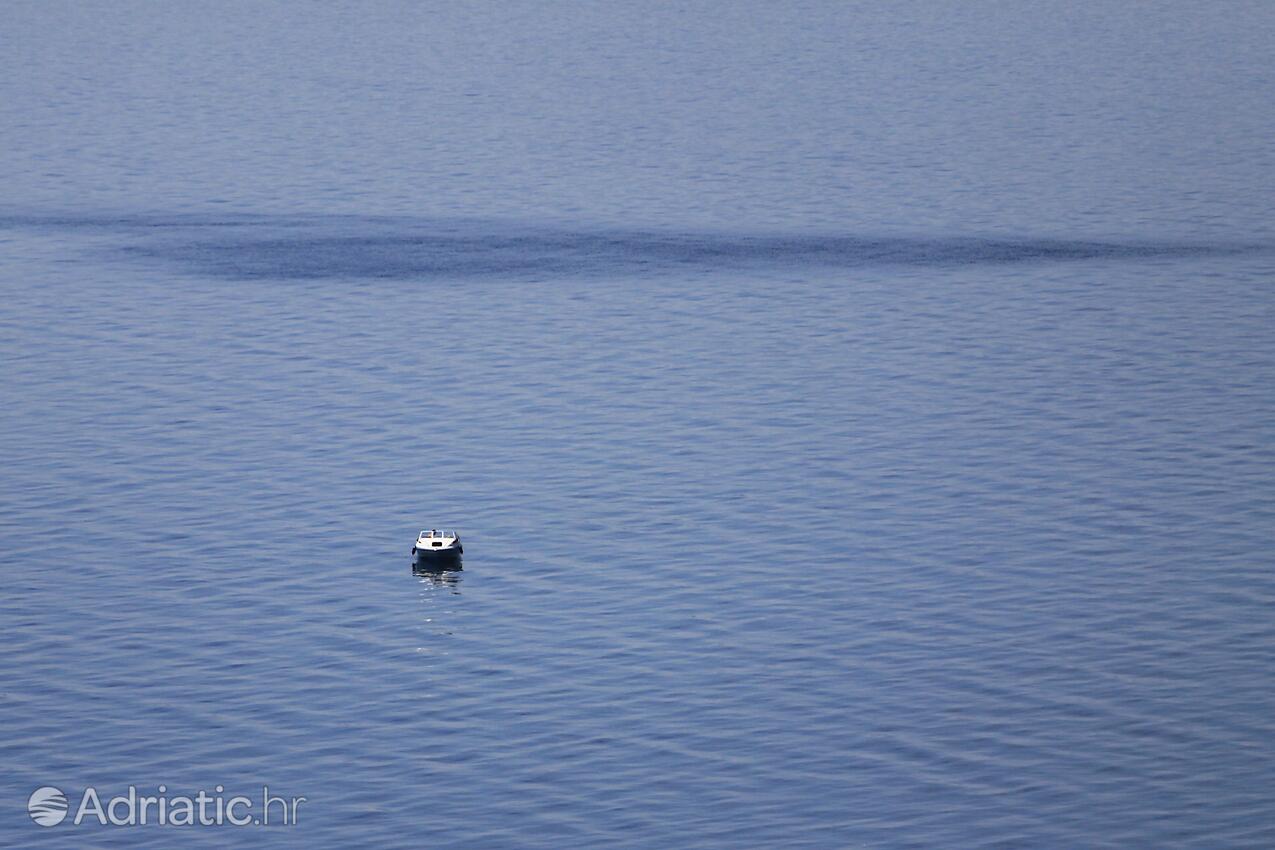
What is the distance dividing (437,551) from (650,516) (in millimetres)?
10825

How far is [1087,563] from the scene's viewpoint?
8488 cm

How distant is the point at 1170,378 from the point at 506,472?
36.2 m

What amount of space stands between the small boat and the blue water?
2.29 ft

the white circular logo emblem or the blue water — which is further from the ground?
the blue water

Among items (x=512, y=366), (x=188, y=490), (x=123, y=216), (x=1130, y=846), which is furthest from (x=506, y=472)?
(x=123, y=216)

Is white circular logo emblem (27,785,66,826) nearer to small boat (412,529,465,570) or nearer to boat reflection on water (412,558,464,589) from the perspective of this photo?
boat reflection on water (412,558,464,589)

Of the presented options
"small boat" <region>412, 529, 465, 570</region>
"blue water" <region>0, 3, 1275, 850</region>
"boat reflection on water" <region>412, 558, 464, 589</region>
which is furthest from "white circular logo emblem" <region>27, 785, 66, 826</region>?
"small boat" <region>412, 529, 465, 570</region>

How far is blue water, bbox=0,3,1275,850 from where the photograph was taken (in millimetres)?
66375

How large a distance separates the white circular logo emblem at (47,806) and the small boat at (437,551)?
875 inches

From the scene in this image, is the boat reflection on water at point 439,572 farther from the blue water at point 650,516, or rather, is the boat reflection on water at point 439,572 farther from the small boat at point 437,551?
the blue water at point 650,516

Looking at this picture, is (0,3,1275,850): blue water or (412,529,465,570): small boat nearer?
(0,3,1275,850): blue water

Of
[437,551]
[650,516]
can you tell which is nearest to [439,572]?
[437,551]

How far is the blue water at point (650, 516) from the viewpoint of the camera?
218 feet

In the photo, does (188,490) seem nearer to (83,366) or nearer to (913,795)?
(83,366)
